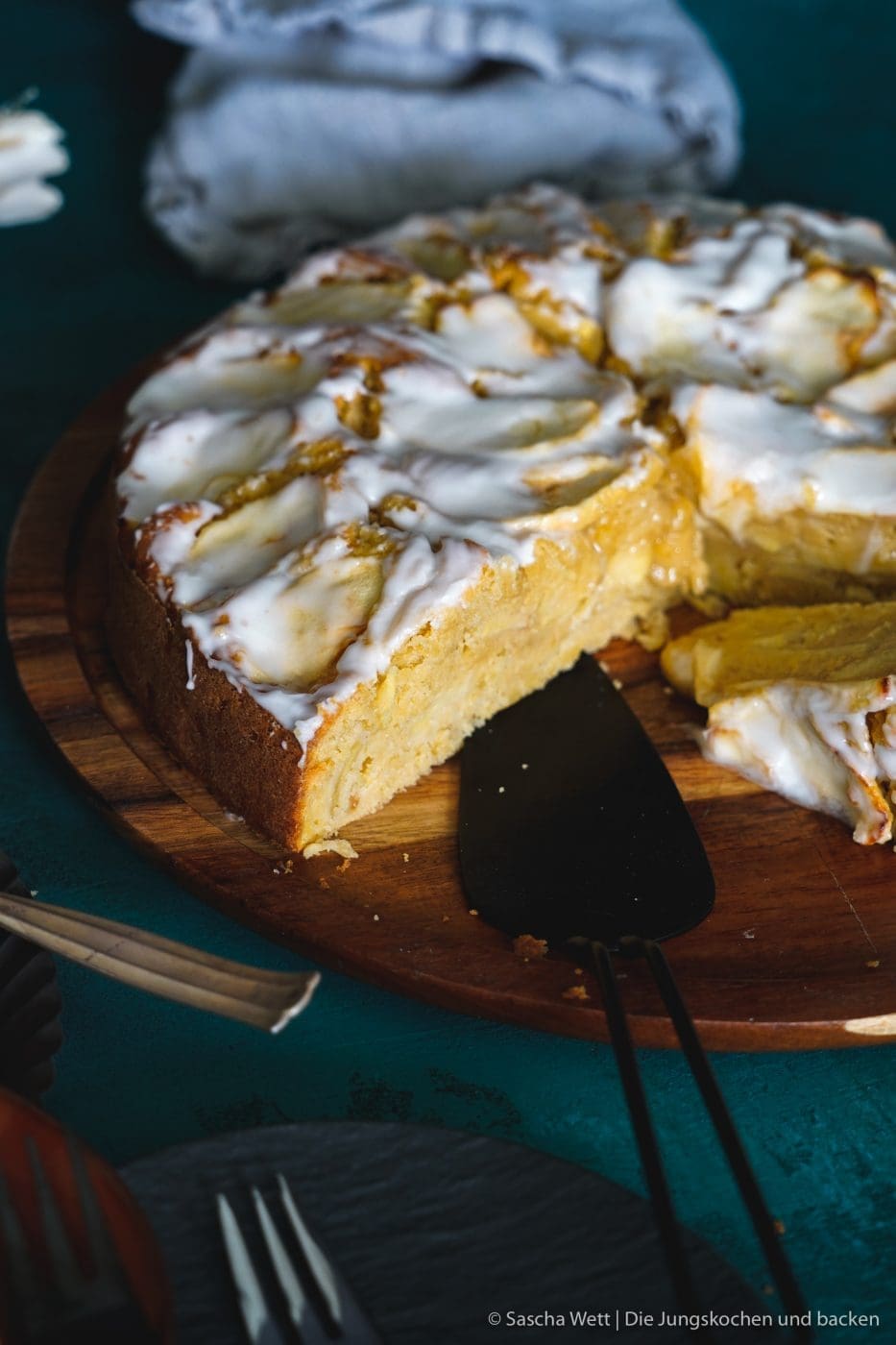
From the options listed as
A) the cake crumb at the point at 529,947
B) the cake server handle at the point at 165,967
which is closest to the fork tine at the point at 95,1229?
the cake server handle at the point at 165,967

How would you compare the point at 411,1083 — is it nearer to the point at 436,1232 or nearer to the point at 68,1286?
the point at 436,1232

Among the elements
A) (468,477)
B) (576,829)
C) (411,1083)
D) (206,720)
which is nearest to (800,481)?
(468,477)

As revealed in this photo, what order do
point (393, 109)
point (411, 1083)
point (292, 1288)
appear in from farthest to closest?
point (393, 109) → point (411, 1083) → point (292, 1288)

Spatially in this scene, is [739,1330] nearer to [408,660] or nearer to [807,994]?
[807,994]

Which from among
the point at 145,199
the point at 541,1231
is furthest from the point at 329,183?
the point at 541,1231

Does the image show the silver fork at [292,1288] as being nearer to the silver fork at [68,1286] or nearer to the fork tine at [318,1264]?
the fork tine at [318,1264]

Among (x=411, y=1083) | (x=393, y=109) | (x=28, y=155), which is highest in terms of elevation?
(x=393, y=109)

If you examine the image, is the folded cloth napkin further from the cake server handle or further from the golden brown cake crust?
the cake server handle
